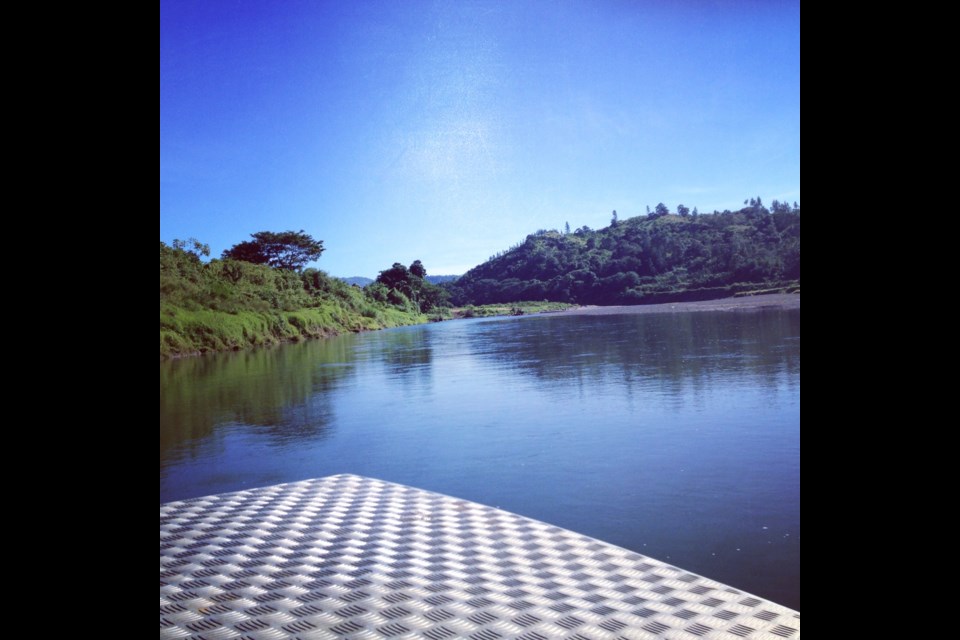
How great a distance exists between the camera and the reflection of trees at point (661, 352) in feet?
24.5

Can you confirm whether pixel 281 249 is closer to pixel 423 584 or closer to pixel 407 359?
pixel 407 359

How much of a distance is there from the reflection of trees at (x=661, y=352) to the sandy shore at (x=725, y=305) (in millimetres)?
4252

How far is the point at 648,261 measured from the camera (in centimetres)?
2669

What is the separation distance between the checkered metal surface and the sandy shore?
18.1 metres

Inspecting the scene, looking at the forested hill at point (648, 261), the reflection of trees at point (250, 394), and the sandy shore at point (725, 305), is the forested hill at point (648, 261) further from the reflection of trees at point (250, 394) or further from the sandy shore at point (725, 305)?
the reflection of trees at point (250, 394)

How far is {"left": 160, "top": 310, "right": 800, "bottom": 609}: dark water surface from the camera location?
278 cm

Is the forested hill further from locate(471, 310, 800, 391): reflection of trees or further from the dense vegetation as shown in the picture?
locate(471, 310, 800, 391): reflection of trees

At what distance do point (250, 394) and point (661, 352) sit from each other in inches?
219

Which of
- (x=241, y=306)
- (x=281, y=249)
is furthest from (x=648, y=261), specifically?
(x=241, y=306)

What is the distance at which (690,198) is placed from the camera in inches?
1204

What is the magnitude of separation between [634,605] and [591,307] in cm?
2598

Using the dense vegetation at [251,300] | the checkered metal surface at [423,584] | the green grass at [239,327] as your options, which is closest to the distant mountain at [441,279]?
the dense vegetation at [251,300]
